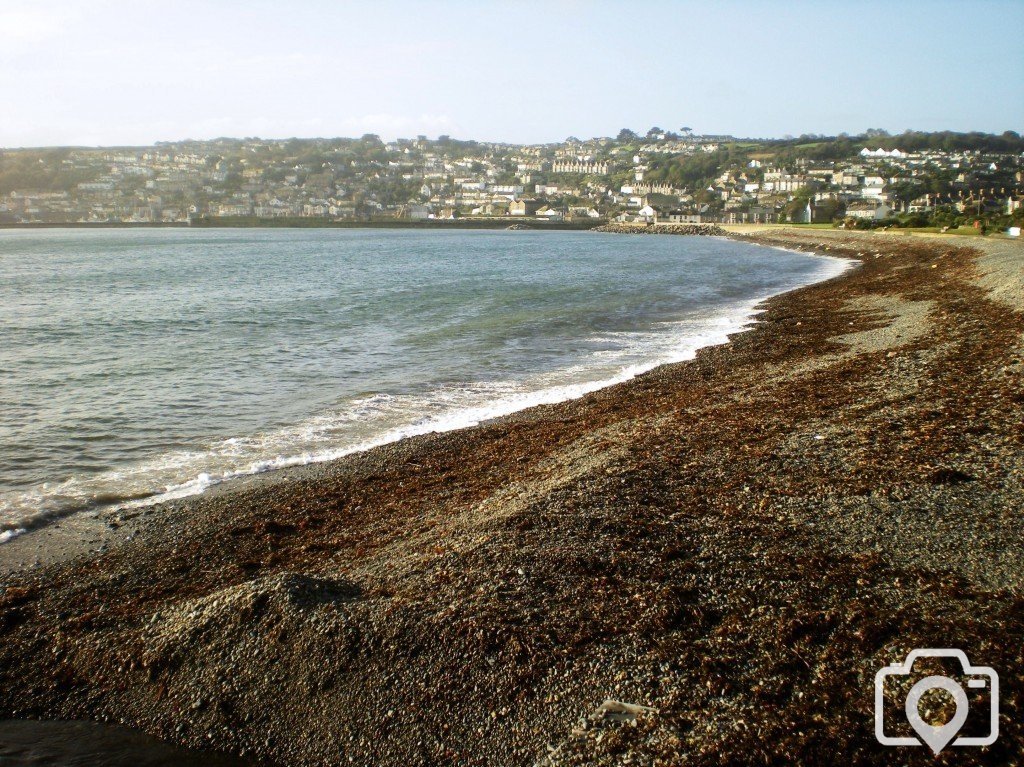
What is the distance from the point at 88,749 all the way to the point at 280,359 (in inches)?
559

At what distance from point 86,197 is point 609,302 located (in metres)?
143

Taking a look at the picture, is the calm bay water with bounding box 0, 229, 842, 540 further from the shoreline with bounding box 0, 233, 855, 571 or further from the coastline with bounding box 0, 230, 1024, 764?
the coastline with bounding box 0, 230, 1024, 764

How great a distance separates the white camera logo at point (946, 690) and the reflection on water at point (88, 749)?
3791 mm

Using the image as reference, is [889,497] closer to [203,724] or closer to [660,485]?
[660,485]

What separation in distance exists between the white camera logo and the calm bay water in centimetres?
774

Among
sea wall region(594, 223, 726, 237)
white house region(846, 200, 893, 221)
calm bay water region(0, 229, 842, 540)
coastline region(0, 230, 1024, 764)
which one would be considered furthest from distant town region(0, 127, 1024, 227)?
coastline region(0, 230, 1024, 764)

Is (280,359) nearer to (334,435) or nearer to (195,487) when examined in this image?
(334,435)

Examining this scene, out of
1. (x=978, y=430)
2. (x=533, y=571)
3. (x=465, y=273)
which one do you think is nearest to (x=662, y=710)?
(x=533, y=571)

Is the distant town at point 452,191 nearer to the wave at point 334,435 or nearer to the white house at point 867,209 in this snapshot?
the white house at point 867,209

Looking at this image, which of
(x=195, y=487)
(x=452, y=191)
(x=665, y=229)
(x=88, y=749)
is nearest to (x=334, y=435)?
(x=195, y=487)

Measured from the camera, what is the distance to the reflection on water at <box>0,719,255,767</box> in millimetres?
4648

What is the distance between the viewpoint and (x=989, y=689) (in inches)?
176

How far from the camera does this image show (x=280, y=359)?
722 inches

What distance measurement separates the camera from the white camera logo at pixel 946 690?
13.7 feet
